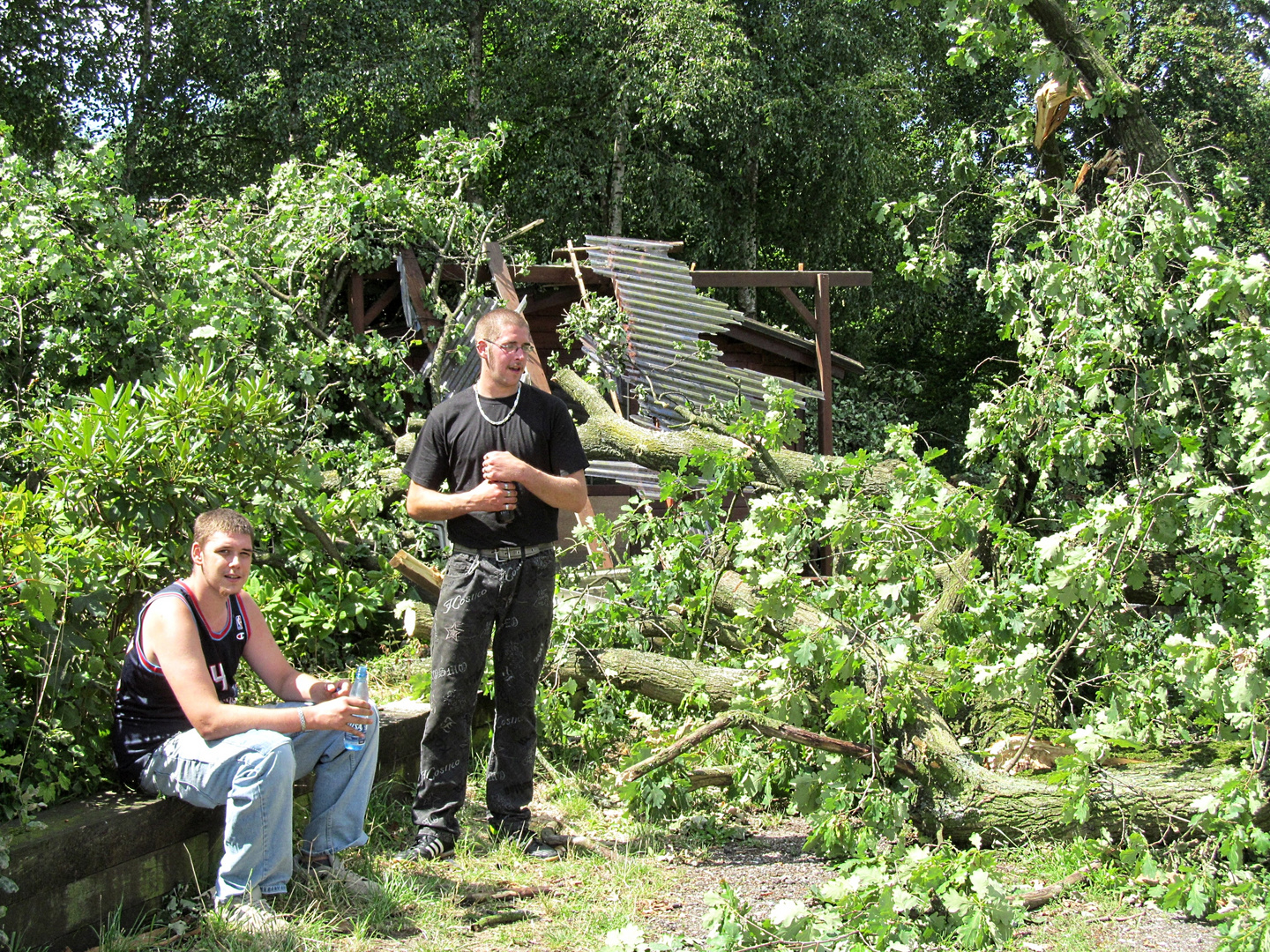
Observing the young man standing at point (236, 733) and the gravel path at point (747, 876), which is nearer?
the young man standing at point (236, 733)

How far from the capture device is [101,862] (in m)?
2.99

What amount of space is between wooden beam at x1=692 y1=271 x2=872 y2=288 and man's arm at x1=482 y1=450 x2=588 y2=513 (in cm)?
638

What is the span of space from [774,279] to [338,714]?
26.5 feet

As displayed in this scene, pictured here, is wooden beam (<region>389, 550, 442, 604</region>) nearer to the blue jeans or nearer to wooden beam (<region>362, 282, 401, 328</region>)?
the blue jeans

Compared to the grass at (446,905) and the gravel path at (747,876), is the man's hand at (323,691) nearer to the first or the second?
the grass at (446,905)

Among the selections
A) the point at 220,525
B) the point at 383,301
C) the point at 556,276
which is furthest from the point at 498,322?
the point at 556,276

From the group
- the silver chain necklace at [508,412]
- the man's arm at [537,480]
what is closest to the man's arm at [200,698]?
the man's arm at [537,480]

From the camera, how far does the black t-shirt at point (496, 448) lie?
12.0 ft

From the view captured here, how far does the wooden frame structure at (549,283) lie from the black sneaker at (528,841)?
363 cm

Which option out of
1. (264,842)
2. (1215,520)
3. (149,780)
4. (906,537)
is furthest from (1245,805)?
(149,780)

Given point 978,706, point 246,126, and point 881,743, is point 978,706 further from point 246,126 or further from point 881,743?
point 246,126

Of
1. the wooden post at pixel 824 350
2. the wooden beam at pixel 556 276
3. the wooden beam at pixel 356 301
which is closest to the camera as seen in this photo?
the wooden beam at pixel 356 301

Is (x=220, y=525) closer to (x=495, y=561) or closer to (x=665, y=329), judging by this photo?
(x=495, y=561)

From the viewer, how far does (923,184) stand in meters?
20.5
